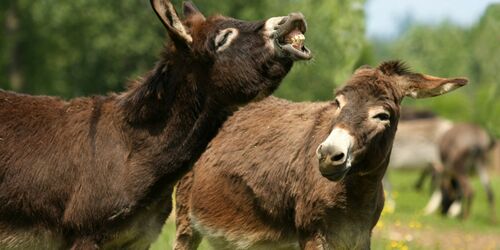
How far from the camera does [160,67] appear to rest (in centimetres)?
589

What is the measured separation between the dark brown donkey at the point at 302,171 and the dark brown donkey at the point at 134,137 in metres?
0.77

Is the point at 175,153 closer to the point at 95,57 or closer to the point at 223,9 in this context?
the point at 223,9

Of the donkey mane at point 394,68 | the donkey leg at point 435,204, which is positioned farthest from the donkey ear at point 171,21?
the donkey leg at point 435,204

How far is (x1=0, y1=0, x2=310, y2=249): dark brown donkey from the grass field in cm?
329

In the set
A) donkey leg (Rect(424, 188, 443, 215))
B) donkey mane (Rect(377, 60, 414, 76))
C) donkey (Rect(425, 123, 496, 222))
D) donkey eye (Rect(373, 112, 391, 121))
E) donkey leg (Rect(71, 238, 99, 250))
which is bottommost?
donkey leg (Rect(424, 188, 443, 215))

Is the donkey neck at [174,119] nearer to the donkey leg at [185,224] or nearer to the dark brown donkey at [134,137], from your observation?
the dark brown donkey at [134,137]

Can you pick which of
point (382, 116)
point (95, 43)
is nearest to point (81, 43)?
point (95, 43)

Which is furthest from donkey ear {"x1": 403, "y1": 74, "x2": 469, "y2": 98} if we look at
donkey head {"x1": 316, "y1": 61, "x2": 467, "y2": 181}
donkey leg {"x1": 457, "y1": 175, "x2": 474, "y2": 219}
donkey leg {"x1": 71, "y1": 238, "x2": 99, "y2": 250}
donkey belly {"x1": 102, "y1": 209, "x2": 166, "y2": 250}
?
donkey leg {"x1": 457, "y1": 175, "x2": 474, "y2": 219}

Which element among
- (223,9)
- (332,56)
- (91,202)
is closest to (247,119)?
(91,202)

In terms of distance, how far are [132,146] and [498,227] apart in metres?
13.0

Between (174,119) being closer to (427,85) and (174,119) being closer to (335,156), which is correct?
(335,156)

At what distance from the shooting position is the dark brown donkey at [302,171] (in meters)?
6.30

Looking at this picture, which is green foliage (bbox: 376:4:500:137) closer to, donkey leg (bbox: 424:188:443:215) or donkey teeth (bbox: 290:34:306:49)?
donkey leg (bbox: 424:188:443:215)

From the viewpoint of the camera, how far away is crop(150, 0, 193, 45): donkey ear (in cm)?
553
